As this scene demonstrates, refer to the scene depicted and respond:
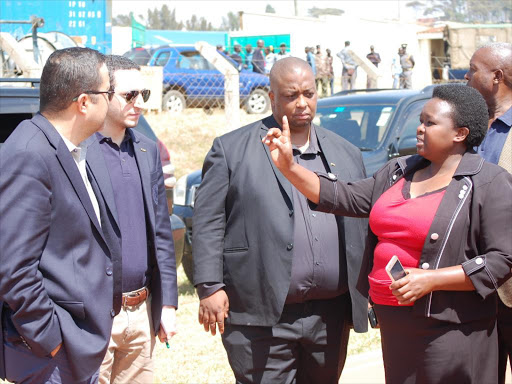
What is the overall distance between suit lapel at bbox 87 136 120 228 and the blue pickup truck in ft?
47.7

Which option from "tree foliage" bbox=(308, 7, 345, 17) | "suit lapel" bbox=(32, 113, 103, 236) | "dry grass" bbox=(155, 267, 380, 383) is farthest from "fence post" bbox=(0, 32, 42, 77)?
"tree foliage" bbox=(308, 7, 345, 17)

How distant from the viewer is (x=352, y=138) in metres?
8.29

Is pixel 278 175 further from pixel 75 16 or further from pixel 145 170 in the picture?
pixel 75 16

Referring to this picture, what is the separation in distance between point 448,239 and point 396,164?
1.81 ft

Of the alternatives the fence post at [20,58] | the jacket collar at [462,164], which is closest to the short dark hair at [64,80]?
the jacket collar at [462,164]

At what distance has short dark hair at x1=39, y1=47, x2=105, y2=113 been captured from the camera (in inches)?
117

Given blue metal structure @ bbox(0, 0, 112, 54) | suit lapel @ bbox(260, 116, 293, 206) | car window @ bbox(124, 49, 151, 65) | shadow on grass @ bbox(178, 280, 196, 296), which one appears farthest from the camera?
blue metal structure @ bbox(0, 0, 112, 54)

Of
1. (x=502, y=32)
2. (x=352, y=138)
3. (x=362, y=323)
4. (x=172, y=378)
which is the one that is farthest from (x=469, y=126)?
(x=502, y=32)

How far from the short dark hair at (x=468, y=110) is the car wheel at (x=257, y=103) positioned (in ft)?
53.0

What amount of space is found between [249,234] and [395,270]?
2.99 feet

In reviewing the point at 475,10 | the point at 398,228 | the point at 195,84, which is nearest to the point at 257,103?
the point at 195,84

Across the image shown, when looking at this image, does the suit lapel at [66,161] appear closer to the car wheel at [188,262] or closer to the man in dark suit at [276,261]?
the man in dark suit at [276,261]

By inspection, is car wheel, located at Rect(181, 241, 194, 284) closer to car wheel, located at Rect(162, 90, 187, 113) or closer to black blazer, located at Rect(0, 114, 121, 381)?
black blazer, located at Rect(0, 114, 121, 381)

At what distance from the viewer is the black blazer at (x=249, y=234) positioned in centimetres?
380
